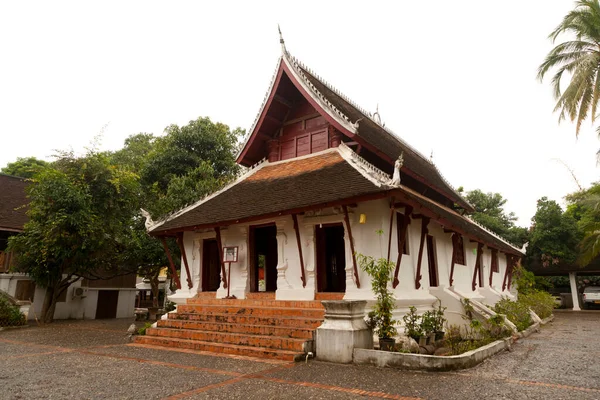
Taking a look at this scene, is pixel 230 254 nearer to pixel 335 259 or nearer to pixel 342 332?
pixel 335 259

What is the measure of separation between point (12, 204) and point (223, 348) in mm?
16518

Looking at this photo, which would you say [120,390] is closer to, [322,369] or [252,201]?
[322,369]

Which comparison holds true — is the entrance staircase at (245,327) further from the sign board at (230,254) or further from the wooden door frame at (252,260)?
the sign board at (230,254)

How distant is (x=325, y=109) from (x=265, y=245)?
5331 mm

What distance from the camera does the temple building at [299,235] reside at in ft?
28.9

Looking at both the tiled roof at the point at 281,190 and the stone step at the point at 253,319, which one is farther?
the tiled roof at the point at 281,190

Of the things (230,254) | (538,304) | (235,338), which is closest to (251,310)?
(235,338)

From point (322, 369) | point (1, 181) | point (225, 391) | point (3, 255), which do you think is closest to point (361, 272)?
point (322, 369)

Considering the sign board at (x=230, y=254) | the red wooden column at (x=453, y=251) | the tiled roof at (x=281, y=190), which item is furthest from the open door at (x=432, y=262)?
the sign board at (x=230, y=254)

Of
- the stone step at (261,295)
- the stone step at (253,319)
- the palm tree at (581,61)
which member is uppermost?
the palm tree at (581,61)

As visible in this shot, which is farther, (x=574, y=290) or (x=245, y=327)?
(x=574, y=290)

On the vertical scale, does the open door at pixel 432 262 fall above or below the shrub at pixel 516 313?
above

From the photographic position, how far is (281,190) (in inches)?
418

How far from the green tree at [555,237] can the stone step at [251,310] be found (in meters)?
22.9
